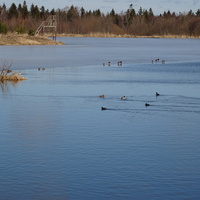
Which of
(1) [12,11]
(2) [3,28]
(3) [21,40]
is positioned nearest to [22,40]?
(3) [21,40]

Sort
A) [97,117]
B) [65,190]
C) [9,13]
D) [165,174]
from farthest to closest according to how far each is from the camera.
Answer: [9,13] < [97,117] < [165,174] < [65,190]

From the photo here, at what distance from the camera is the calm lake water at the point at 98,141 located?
11.0m

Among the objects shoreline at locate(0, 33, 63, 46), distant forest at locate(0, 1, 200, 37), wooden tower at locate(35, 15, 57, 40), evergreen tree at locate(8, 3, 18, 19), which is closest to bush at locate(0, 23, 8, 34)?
shoreline at locate(0, 33, 63, 46)

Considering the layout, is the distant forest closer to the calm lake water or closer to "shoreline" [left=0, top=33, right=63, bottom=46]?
"shoreline" [left=0, top=33, right=63, bottom=46]

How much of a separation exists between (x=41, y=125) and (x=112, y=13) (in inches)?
6383

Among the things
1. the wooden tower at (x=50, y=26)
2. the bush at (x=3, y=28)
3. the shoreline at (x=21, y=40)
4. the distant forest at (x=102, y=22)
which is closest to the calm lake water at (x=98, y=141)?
the shoreline at (x=21, y=40)

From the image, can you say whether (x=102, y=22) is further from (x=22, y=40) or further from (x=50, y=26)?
(x=22, y=40)

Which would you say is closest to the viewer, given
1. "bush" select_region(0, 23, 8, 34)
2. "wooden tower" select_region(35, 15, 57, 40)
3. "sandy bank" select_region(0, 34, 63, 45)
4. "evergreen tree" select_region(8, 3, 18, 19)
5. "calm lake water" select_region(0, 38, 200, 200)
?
"calm lake water" select_region(0, 38, 200, 200)

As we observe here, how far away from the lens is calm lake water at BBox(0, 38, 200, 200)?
35.9ft

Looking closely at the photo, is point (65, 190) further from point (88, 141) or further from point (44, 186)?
point (88, 141)

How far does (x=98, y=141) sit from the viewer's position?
1497cm

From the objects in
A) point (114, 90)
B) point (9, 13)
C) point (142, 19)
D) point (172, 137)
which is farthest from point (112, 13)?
point (172, 137)

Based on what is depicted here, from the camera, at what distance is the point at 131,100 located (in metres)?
22.9

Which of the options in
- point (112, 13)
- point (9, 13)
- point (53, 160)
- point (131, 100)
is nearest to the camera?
→ point (53, 160)
